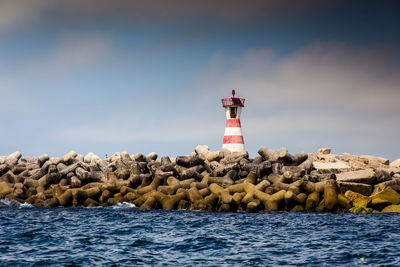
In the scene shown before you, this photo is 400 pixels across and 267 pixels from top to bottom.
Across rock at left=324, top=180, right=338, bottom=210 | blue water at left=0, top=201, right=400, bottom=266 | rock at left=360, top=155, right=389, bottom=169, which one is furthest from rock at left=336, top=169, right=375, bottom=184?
rock at left=360, top=155, right=389, bottom=169

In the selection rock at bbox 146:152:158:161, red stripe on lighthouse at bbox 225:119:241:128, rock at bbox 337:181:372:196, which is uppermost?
red stripe on lighthouse at bbox 225:119:241:128

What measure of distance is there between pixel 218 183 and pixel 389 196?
7.11 metres

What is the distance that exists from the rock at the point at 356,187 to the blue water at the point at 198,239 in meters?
1.88

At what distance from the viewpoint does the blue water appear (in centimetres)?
1063

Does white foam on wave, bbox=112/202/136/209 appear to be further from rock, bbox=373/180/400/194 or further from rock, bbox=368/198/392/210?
rock, bbox=373/180/400/194

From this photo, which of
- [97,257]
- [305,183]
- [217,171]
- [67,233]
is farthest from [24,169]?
[97,257]

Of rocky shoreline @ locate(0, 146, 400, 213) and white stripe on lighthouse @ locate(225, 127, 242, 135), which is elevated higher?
white stripe on lighthouse @ locate(225, 127, 242, 135)

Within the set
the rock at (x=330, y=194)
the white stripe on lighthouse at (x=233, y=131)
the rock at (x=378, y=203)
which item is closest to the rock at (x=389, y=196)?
the rock at (x=378, y=203)

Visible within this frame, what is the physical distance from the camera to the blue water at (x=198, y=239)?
34.9 feet

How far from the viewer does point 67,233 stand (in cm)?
1420

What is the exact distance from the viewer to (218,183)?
2102cm

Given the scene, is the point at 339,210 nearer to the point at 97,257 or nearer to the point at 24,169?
the point at 97,257

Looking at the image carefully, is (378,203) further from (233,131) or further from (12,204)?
(12,204)

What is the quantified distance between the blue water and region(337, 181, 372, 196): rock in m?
1.88
